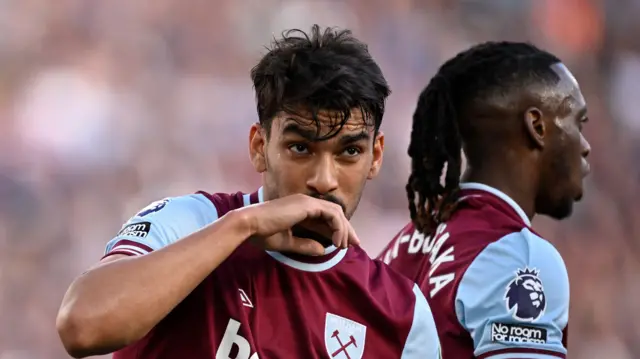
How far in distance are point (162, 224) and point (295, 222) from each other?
0.95ft

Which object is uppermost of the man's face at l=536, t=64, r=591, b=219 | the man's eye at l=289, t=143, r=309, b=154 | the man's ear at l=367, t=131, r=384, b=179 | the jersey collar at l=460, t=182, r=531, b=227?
the man's face at l=536, t=64, r=591, b=219

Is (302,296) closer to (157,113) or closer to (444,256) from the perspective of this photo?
(444,256)

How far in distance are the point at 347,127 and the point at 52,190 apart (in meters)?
4.06

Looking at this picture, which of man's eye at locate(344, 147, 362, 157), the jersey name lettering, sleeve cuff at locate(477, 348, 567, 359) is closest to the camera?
man's eye at locate(344, 147, 362, 157)

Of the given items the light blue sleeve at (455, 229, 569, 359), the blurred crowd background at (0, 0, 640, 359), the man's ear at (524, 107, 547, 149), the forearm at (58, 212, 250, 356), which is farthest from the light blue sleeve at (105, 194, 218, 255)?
the blurred crowd background at (0, 0, 640, 359)

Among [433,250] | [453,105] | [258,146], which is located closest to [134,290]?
[258,146]

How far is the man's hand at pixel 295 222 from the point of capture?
170 cm

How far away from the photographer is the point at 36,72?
222 inches

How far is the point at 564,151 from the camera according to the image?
2.86 metres

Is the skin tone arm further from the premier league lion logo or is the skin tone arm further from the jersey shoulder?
the premier league lion logo

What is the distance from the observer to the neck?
284 cm

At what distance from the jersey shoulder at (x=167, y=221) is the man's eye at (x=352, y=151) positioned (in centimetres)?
29

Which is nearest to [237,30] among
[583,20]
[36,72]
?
[36,72]

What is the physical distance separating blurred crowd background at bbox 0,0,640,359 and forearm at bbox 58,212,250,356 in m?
3.95
